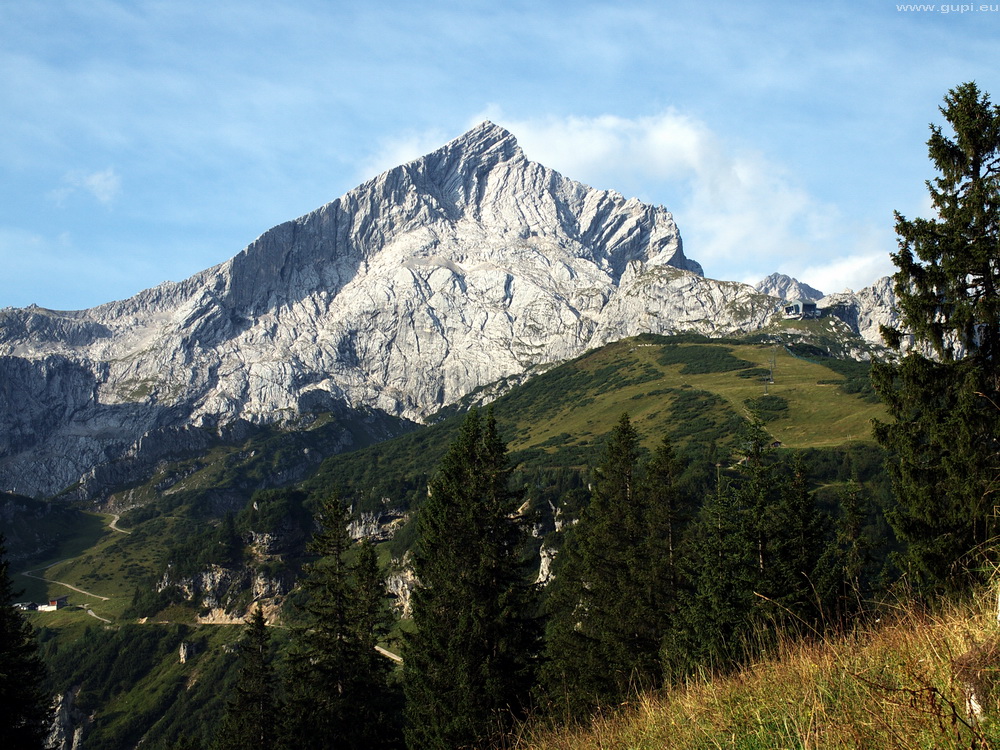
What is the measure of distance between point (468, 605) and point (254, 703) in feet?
95.7

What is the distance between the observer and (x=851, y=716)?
18.2 feet

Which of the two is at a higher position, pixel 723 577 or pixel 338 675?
pixel 723 577

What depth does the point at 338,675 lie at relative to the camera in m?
34.8

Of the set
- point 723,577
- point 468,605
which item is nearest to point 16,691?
point 468,605

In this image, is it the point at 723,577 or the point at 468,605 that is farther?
the point at 723,577

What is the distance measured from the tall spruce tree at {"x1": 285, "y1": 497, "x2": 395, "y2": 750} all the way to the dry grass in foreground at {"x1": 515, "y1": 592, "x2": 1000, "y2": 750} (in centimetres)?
2785

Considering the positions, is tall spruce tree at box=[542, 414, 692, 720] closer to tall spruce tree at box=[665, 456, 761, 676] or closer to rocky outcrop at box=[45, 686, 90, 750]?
tall spruce tree at box=[665, 456, 761, 676]

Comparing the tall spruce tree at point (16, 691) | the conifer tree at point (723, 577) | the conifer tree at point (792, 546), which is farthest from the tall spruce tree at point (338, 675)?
the conifer tree at point (792, 546)

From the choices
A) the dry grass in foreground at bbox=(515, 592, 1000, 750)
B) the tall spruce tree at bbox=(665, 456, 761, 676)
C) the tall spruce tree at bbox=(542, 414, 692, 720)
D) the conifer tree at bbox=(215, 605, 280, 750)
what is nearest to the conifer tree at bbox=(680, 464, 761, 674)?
the tall spruce tree at bbox=(665, 456, 761, 676)

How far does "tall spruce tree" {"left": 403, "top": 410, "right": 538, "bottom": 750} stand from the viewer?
82.3ft

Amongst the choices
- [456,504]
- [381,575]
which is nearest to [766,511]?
[456,504]

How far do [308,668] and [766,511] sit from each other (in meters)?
25.2

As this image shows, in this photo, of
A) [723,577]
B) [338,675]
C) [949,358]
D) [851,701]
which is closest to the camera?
[851,701]

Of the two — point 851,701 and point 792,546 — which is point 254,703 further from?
point 851,701
